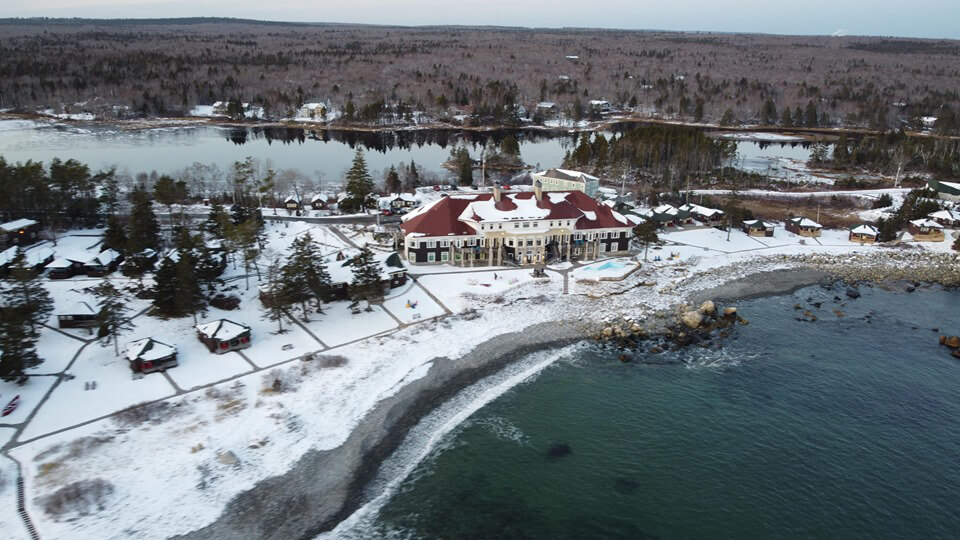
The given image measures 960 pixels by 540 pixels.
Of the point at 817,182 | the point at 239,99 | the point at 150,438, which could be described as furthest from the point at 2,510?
the point at 239,99

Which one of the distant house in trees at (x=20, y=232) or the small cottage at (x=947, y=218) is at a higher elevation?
the distant house in trees at (x=20, y=232)

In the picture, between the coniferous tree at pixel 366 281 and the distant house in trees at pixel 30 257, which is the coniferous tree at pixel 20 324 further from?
the coniferous tree at pixel 366 281

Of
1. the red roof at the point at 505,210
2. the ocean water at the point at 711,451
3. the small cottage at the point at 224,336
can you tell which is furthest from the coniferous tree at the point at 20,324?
the red roof at the point at 505,210

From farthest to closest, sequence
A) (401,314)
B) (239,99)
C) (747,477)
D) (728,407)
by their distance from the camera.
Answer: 1. (239,99)
2. (401,314)
3. (728,407)
4. (747,477)

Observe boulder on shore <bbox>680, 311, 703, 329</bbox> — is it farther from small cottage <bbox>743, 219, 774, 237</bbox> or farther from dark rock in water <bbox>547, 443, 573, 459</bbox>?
small cottage <bbox>743, 219, 774, 237</bbox>

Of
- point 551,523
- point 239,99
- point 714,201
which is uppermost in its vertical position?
point 239,99

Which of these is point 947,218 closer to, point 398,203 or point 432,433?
point 398,203

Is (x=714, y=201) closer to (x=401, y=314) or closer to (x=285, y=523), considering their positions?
(x=401, y=314)
